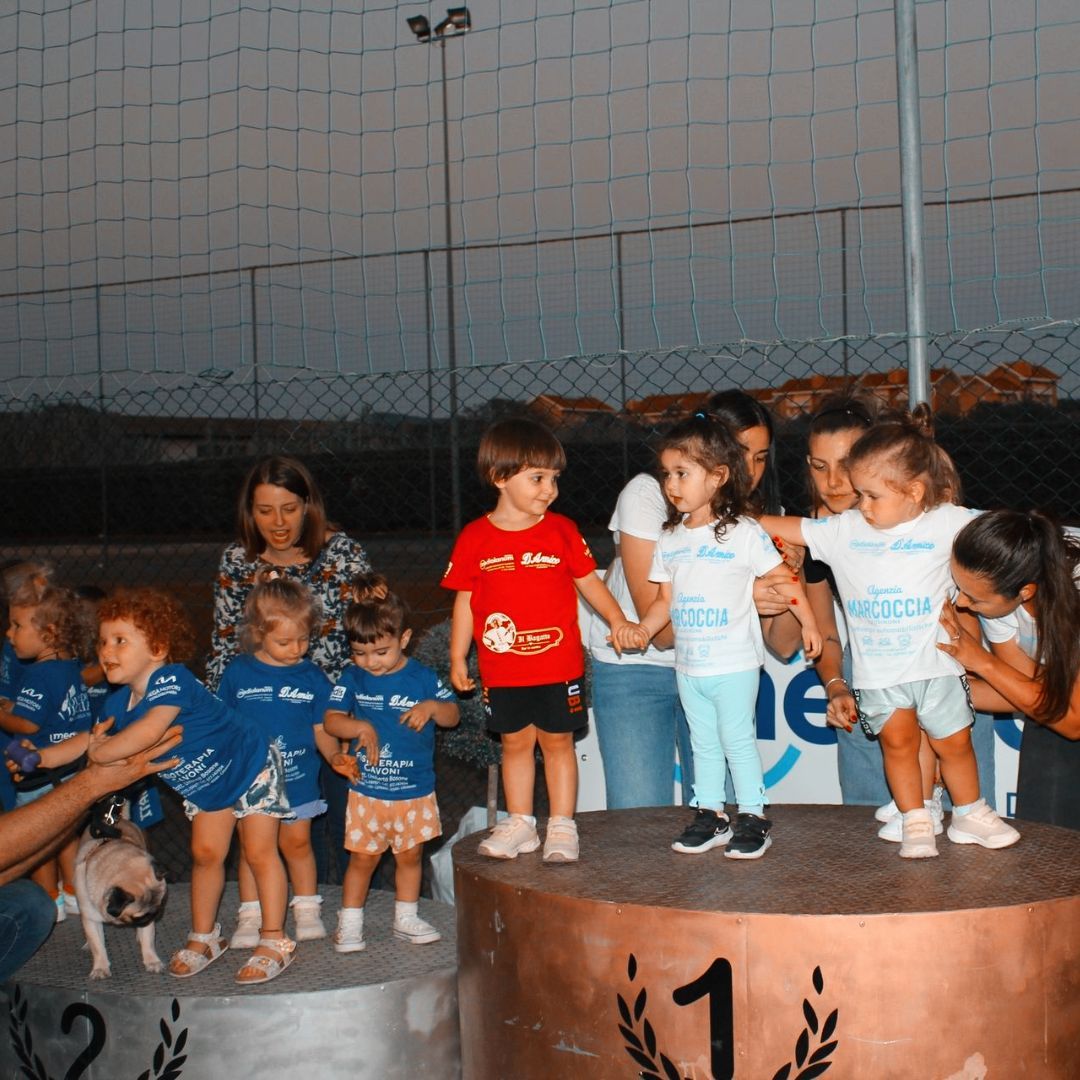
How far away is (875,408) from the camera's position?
11.4 ft

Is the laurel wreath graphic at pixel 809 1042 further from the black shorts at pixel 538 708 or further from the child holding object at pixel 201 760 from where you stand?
the child holding object at pixel 201 760

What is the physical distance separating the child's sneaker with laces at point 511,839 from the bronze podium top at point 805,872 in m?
0.03

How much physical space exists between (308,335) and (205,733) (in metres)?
2.84

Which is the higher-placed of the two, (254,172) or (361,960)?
(254,172)

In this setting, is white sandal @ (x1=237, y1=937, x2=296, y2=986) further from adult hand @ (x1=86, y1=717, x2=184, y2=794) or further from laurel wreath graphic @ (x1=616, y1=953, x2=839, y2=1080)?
laurel wreath graphic @ (x1=616, y1=953, x2=839, y2=1080)

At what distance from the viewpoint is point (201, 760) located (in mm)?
3457

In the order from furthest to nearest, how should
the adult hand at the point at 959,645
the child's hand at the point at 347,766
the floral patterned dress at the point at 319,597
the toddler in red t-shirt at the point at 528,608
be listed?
the floral patterned dress at the point at 319,597
the child's hand at the point at 347,766
the toddler in red t-shirt at the point at 528,608
the adult hand at the point at 959,645

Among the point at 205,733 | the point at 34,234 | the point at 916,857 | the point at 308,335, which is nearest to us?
the point at 916,857

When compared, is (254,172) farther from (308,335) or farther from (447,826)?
(447,826)

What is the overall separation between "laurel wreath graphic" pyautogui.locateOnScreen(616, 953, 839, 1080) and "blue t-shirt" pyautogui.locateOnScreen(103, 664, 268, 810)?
1.42 metres

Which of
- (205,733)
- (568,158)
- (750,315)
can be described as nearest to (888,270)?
(750,315)

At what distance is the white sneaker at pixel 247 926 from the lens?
367 cm

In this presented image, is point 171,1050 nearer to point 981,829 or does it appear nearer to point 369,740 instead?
point 369,740

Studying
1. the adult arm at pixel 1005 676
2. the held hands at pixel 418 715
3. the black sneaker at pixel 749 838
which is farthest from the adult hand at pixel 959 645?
the held hands at pixel 418 715
